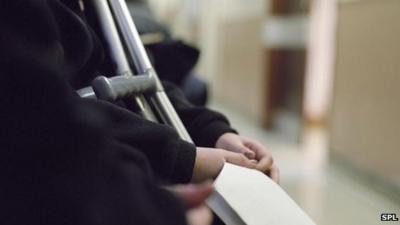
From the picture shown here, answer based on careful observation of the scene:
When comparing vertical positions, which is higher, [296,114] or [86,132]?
[86,132]

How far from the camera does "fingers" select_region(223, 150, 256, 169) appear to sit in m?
0.70

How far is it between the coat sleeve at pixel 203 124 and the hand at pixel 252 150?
2 centimetres

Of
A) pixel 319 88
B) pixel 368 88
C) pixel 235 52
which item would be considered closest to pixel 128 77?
pixel 368 88

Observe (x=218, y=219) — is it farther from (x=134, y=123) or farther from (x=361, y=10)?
(x=361, y=10)

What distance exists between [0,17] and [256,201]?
1.22 feet

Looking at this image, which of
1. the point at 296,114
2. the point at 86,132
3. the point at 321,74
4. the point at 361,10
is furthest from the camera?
the point at 321,74

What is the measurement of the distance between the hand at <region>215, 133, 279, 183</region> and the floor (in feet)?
0.33

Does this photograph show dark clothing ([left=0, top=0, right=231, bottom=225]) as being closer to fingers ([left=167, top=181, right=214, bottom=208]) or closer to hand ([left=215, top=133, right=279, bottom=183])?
fingers ([left=167, top=181, right=214, bottom=208])

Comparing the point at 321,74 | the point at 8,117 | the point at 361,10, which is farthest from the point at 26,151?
the point at 321,74

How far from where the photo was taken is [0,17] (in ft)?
1.55

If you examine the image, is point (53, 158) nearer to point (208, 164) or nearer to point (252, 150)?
point (208, 164)

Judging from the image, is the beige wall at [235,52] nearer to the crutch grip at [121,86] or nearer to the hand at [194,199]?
the crutch grip at [121,86]

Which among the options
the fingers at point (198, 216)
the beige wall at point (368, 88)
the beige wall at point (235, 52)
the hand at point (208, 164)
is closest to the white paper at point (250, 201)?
the hand at point (208, 164)

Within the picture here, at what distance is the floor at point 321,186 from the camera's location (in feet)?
3.15
